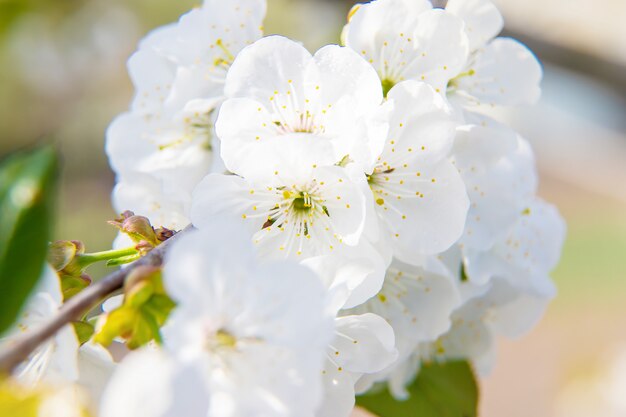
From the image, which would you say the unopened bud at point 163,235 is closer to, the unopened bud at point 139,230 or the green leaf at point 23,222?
the unopened bud at point 139,230

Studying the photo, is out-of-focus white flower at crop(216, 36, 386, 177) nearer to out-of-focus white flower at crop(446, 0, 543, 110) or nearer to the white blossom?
the white blossom

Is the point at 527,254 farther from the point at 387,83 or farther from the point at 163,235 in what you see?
the point at 163,235

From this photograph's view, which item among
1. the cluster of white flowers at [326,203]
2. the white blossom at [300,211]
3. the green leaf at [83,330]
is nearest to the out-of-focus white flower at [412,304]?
the cluster of white flowers at [326,203]

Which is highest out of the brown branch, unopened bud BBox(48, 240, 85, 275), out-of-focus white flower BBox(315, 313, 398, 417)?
the brown branch

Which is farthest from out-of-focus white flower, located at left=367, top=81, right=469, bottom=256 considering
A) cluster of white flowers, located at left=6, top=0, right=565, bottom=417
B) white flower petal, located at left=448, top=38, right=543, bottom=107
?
white flower petal, located at left=448, top=38, right=543, bottom=107


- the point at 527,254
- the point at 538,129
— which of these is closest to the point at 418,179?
the point at 527,254

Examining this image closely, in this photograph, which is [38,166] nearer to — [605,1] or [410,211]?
[410,211]

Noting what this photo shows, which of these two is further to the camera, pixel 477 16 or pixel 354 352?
pixel 477 16

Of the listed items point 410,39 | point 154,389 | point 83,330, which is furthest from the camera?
point 410,39

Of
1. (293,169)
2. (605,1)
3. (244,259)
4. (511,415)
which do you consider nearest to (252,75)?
(293,169)
